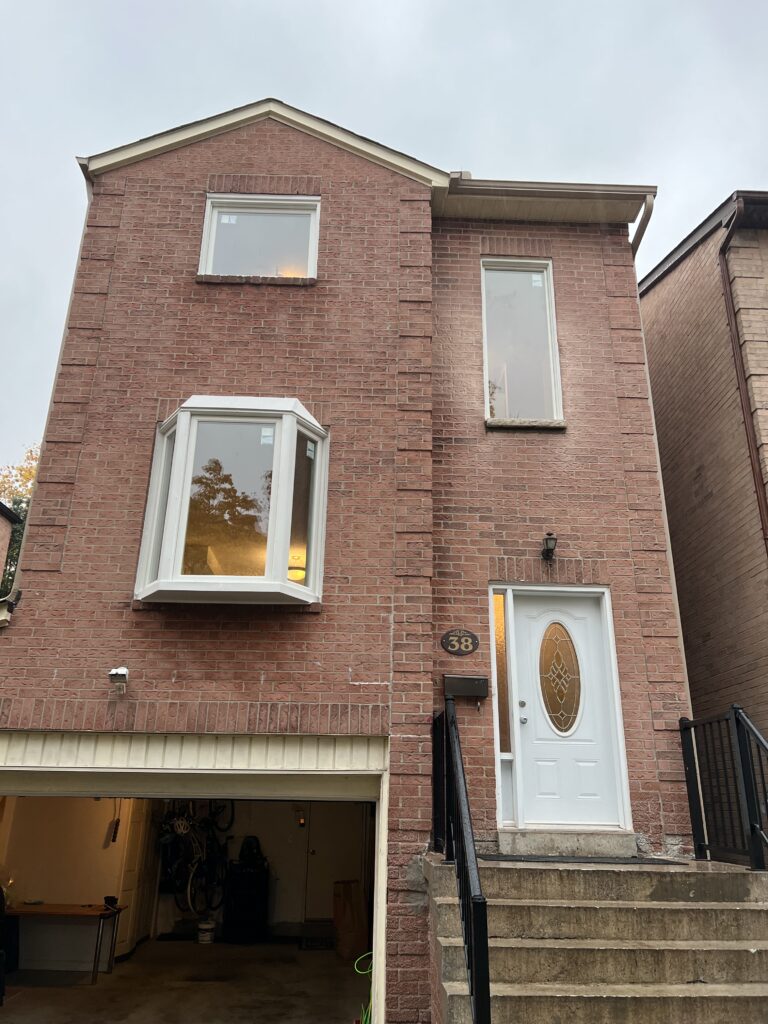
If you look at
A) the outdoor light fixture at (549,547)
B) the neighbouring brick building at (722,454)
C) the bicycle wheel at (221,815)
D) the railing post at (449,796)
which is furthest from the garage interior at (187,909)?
the neighbouring brick building at (722,454)

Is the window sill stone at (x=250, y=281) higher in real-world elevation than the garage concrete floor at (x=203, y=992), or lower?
higher

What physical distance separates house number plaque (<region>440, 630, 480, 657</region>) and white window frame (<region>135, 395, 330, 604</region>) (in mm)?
1118

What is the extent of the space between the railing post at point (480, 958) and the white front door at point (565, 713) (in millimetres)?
2512

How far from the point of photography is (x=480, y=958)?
3.10 metres

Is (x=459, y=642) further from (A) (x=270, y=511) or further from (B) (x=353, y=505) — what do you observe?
(A) (x=270, y=511)

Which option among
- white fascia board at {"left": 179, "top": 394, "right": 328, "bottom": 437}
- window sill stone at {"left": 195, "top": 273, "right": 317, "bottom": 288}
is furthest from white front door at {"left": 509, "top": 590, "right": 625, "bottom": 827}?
window sill stone at {"left": 195, "top": 273, "right": 317, "bottom": 288}

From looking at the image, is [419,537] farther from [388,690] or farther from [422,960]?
[422,960]

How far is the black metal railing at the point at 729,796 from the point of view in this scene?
471 cm

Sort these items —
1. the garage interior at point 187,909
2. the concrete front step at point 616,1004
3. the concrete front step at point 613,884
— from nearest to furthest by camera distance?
1. the concrete front step at point 616,1004
2. the concrete front step at point 613,884
3. the garage interior at point 187,909

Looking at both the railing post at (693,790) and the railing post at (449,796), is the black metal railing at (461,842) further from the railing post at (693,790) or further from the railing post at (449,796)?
the railing post at (693,790)

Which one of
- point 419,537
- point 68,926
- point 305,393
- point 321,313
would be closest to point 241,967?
point 68,926

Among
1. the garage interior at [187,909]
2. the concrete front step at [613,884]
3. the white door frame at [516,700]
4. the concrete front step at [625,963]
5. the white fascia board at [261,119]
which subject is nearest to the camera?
the concrete front step at [625,963]

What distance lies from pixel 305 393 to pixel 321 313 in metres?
0.86

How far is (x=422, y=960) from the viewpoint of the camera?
4.70 m
